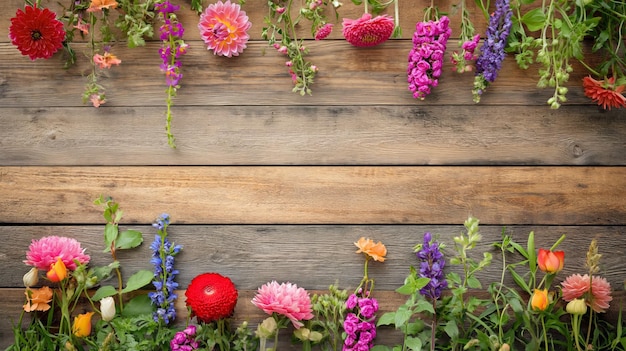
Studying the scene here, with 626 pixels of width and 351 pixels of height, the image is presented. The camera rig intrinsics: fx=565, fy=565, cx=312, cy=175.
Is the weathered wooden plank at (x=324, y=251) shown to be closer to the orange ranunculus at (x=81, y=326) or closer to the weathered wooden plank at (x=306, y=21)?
the orange ranunculus at (x=81, y=326)

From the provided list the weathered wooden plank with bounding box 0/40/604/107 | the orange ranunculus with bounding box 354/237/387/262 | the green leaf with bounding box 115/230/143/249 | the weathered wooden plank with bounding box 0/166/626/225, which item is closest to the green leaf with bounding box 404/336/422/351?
the orange ranunculus with bounding box 354/237/387/262

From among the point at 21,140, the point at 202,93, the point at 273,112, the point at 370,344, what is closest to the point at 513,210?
the point at 370,344

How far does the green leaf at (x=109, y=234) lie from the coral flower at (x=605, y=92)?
1.31 metres

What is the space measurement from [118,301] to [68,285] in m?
0.14

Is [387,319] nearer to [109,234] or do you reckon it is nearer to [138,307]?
[138,307]

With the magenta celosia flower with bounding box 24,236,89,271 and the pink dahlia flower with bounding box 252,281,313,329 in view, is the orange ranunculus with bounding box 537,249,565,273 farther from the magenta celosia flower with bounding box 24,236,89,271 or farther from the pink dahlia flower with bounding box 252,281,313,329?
the magenta celosia flower with bounding box 24,236,89,271

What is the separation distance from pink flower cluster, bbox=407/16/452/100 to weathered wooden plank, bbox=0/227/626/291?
389 millimetres

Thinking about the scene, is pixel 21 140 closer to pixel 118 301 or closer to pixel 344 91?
pixel 118 301

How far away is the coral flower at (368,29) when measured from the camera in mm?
1420

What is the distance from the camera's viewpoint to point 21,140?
156 centimetres

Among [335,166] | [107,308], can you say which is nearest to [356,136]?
[335,166]

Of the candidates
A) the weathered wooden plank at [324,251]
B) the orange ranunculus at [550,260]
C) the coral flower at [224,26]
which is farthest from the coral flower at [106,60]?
the orange ranunculus at [550,260]

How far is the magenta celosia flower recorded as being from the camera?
4.83 ft

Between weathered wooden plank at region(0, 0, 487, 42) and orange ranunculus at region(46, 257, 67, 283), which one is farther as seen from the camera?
weathered wooden plank at region(0, 0, 487, 42)
